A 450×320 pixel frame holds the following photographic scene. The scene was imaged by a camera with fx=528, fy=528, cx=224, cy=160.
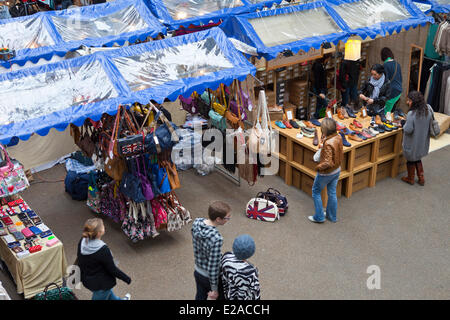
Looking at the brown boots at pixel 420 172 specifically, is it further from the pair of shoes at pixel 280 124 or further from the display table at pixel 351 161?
the pair of shoes at pixel 280 124

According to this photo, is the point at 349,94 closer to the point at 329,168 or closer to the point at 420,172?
the point at 420,172

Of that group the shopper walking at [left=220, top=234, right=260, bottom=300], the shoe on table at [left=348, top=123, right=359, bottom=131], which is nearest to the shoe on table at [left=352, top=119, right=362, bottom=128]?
the shoe on table at [left=348, top=123, right=359, bottom=131]

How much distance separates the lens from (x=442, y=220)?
20.9 ft

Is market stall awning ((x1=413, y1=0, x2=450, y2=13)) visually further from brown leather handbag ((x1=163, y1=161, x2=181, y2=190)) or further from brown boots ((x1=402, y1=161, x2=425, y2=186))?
brown leather handbag ((x1=163, y1=161, x2=181, y2=190))

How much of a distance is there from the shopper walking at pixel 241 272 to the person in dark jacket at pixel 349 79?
5997 mm

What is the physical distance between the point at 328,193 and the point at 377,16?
3395 mm

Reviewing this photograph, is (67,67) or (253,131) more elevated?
(67,67)

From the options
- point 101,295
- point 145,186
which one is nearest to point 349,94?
point 145,186

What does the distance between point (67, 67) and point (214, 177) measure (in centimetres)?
279

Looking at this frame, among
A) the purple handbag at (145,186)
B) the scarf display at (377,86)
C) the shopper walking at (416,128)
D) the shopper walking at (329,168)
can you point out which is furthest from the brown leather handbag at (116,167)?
the scarf display at (377,86)

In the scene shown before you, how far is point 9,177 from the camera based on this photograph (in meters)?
5.03

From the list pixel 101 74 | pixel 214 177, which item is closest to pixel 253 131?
pixel 214 177

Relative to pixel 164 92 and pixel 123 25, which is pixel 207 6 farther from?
pixel 164 92

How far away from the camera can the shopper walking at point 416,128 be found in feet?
21.9
